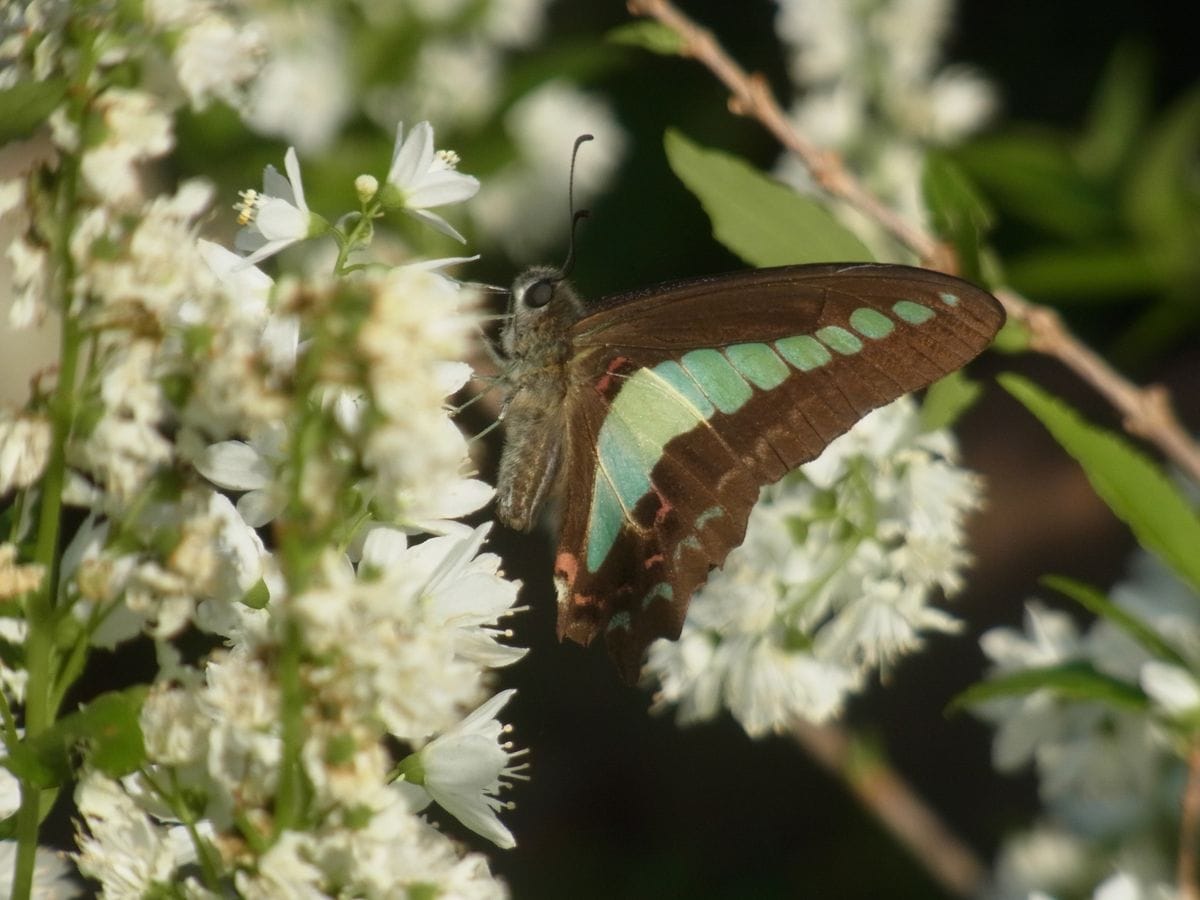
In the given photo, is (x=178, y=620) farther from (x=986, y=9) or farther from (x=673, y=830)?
(x=986, y=9)

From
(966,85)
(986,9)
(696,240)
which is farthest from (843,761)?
(986,9)

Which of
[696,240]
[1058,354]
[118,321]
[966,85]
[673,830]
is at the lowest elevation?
[673,830]

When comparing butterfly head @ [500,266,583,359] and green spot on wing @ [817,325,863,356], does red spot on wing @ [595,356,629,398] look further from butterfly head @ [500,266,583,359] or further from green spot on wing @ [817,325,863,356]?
green spot on wing @ [817,325,863,356]

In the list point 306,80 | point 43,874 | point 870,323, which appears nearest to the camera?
point 43,874

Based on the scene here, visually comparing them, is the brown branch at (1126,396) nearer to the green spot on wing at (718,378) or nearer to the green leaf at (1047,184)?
the green spot on wing at (718,378)

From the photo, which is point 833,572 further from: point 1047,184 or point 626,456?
point 1047,184

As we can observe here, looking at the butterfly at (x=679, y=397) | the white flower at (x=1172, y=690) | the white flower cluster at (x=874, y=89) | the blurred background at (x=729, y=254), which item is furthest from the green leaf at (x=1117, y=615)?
the white flower cluster at (x=874, y=89)

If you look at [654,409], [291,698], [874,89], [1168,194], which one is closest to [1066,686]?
[654,409]
